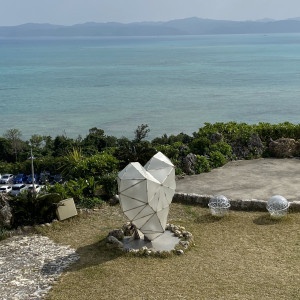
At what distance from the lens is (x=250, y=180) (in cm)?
1953

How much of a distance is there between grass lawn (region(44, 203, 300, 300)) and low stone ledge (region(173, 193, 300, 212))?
43cm

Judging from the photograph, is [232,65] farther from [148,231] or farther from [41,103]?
[148,231]

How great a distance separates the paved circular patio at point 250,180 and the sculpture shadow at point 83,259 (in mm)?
5557

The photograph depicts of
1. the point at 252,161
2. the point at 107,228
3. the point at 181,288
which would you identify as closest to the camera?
the point at 181,288

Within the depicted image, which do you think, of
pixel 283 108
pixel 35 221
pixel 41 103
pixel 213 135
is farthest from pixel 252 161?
pixel 41 103

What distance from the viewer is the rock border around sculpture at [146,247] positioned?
13.3 meters

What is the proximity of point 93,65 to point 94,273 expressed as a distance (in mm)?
167751

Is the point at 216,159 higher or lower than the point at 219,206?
higher

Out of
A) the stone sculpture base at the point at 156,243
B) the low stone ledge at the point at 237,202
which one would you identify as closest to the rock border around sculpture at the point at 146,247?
the stone sculpture base at the point at 156,243

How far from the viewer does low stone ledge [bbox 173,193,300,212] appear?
1649cm

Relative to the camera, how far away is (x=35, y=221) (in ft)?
52.3

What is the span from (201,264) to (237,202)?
466cm

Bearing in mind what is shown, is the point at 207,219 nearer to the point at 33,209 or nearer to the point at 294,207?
the point at 294,207

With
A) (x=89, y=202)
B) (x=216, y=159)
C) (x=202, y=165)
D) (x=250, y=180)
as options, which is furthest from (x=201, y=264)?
(x=216, y=159)
